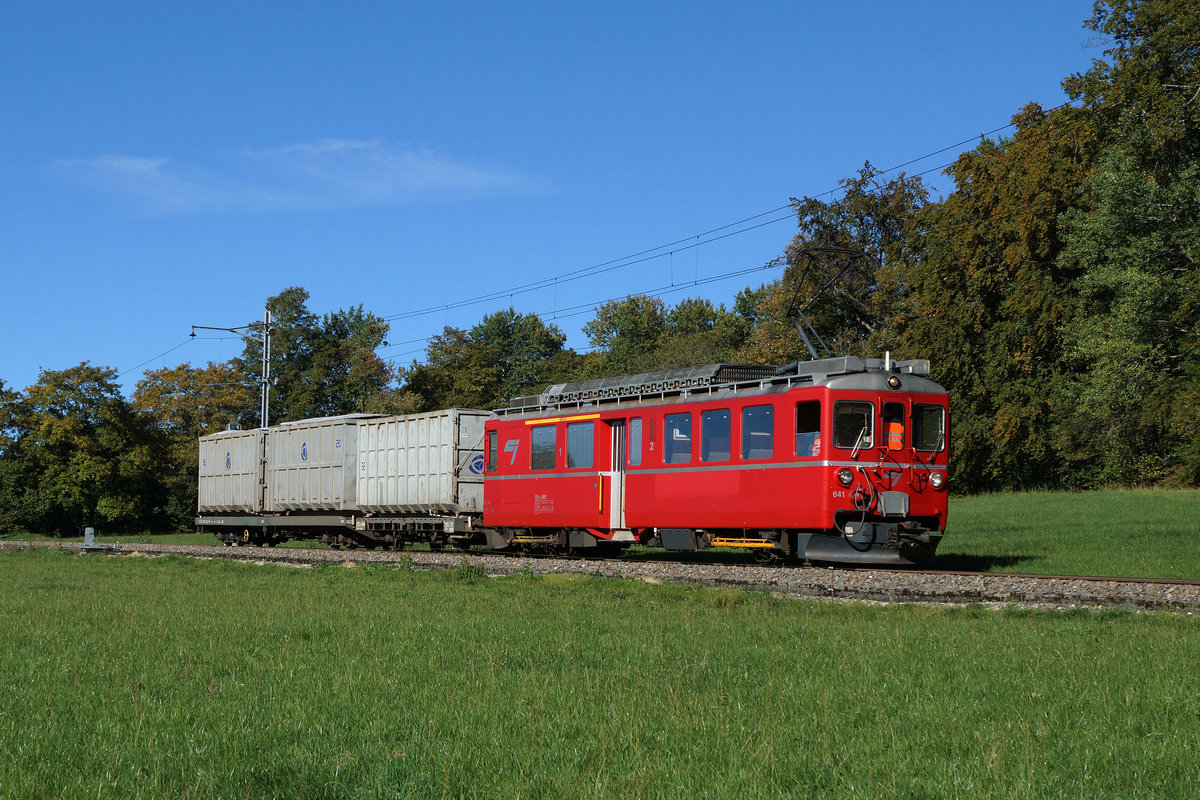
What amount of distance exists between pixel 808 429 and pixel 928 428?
2361 mm

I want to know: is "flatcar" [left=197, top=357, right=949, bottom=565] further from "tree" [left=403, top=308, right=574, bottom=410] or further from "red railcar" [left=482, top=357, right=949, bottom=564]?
"tree" [left=403, top=308, right=574, bottom=410]

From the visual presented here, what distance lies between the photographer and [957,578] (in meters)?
16.4

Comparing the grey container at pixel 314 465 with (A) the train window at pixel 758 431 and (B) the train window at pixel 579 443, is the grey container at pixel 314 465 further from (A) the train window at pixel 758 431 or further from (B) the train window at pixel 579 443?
(A) the train window at pixel 758 431

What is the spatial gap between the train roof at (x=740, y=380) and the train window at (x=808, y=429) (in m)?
0.42

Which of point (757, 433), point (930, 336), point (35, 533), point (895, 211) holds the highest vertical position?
point (895, 211)

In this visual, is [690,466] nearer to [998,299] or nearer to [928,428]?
[928,428]

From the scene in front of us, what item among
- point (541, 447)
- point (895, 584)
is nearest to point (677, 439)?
point (541, 447)

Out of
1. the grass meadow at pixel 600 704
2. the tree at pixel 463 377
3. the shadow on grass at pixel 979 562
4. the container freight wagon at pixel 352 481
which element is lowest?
the shadow on grass at pixel 979 562

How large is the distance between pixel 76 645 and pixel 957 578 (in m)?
11.8

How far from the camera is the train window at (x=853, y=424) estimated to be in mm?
18578

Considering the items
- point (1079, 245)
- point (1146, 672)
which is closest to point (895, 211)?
point (1079, 245)

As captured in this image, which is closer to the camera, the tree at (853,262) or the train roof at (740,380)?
the train roof at (740,380)

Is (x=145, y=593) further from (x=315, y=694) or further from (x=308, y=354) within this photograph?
(x=308, y=354)

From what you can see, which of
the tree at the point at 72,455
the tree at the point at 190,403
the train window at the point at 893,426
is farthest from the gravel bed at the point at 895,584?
the tree at the point at 190,403
